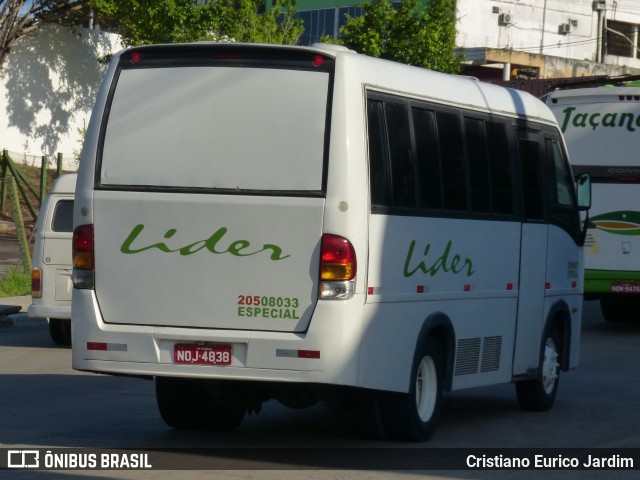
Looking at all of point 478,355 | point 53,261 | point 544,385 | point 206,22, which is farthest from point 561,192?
point 206,22

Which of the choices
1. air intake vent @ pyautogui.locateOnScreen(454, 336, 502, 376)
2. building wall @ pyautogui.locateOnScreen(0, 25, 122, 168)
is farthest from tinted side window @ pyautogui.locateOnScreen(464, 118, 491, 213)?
building wall @ pyautogui.locateOnScreen(0, 25, 122, 168)

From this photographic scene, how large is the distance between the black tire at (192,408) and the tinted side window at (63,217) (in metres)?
7.20

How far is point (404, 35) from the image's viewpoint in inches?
1556

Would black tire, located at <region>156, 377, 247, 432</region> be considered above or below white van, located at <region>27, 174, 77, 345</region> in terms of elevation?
below

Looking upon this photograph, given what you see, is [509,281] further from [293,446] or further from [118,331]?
[118,331]

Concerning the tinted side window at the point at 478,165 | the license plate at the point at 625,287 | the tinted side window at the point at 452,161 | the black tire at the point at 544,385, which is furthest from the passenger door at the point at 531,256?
the license plate at the point at 625,287

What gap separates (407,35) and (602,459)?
1218 inches

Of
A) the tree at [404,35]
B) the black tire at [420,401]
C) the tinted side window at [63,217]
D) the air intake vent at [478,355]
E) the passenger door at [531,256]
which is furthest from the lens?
the tree at [404,35]

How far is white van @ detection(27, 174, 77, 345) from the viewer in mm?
16781

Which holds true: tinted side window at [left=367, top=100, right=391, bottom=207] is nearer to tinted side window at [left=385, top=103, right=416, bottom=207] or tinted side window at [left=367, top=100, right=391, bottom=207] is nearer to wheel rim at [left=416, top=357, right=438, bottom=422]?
tinted side window at [left=385, top=103, right=416, bottom=207]

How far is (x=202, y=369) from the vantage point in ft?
29.2

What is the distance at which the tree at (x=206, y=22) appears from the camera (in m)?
36.2

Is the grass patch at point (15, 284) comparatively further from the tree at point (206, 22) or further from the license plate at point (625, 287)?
the tree at point (206, 22)

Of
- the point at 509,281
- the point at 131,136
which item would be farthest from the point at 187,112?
the point at 509,281
